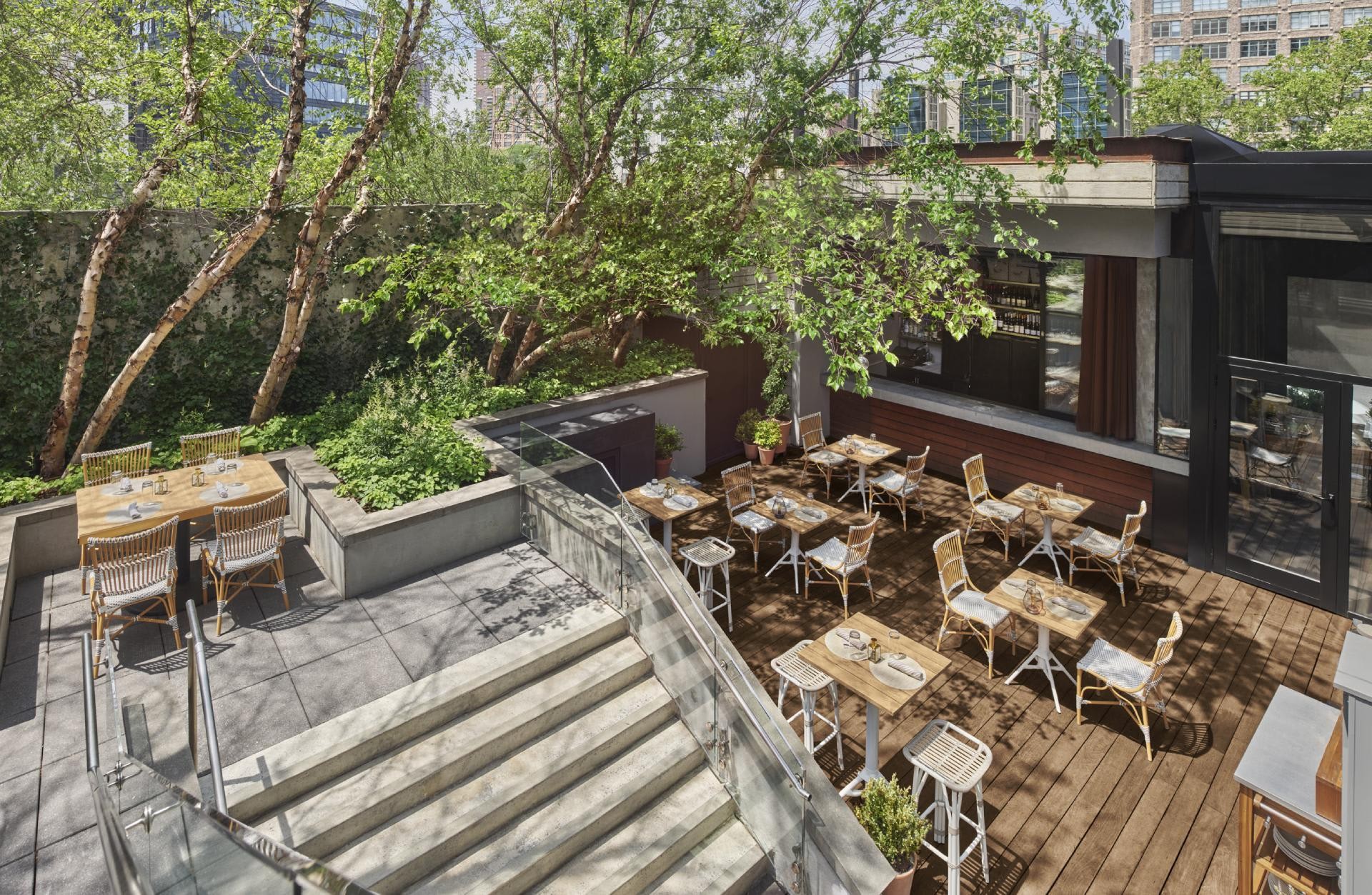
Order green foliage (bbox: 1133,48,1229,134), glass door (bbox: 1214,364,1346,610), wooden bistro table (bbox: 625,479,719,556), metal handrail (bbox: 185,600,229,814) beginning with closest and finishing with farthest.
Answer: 1. metal handrail (bbox: 185,600,229,814)
2. glass door (bbox: 1214,364,1346,610)
3. wooden bistro table (bbox: 625,479,719,556)
4. green foliage (bbox: 1133,48,1229,134)

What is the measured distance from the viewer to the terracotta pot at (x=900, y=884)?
16.4 ft

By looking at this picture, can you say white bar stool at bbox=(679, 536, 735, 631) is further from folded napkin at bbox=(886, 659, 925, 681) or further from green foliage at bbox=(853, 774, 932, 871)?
green foliage at bbox=(853, 774, 932, 871)

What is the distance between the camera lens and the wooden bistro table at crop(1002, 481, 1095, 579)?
10.0 m

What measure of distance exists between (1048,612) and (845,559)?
2.30 metres

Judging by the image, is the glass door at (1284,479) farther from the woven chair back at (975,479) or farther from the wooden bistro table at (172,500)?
the wooden bistro table at (172,500)

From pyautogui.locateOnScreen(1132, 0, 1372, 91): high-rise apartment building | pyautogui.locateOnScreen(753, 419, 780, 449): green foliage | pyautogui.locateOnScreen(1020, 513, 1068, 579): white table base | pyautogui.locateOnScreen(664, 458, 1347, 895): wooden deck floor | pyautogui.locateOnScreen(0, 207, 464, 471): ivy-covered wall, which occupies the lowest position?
pyautogui.locateOnScreen(664, 458, 1347, 895): wooden deck floor

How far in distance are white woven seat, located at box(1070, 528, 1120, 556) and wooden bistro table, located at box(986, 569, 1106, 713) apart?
5.58 ft

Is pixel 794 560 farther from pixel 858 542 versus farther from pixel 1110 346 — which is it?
pixel 1110 346

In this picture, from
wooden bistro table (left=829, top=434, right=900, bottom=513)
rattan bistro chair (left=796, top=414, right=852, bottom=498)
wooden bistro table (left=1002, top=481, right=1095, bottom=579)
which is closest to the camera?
wooden bistro table (left=1002, top=481, right=1095, bottom=579)

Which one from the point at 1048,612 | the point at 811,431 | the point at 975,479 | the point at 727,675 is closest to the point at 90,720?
the point at 727,675

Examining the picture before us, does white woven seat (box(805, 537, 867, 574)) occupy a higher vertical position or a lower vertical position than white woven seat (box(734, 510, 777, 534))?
lower

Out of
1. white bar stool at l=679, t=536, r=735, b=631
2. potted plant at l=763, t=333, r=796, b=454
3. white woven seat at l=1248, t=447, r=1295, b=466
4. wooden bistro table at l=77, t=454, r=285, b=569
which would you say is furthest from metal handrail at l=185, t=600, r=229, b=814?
white woven seat at l=1248, t=447, r=1295, b=466

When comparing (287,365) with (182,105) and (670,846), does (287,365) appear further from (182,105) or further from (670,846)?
(670,846)

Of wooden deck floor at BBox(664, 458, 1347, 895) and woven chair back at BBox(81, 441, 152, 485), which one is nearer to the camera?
wooden deck floor at BBox(664, 458, 1347, 895)
